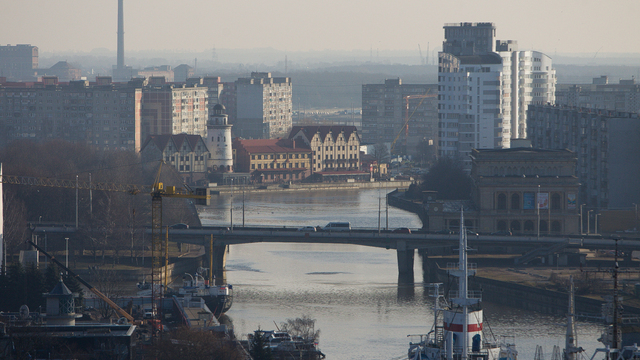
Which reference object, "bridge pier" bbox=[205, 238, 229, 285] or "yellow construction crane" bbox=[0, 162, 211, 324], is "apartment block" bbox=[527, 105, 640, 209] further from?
"bridge pier" bbox=[205, 238, 229, 285]

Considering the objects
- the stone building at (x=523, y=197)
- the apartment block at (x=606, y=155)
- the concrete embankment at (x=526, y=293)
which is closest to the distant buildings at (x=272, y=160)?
the apartment block at (x=606, y=155)

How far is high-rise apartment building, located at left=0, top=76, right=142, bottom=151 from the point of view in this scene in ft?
297

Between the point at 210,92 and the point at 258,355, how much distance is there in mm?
96547

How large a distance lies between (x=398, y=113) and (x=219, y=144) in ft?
126

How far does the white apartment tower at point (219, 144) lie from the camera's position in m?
78.4

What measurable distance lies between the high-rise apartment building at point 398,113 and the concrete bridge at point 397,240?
63741mm

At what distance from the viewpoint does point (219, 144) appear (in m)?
78.5

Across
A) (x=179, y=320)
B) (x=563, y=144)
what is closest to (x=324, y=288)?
(x=179, y=320)

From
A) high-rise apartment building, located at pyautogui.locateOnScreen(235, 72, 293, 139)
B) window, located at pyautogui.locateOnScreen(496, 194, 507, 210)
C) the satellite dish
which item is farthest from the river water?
high-rise apartment building, located at pyautogui.locateOnScreen(235, 72, 293, 139)

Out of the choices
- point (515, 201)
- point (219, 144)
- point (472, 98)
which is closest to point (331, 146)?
point (219, 144)

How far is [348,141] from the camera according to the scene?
8462 cm

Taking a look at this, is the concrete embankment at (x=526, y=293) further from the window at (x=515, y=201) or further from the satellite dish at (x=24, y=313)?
the satellite dish at (x=24, y=313)

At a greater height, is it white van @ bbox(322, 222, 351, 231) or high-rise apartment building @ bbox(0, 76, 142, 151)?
high-rise apartment building @ bbox(0, 76, 142, 151)

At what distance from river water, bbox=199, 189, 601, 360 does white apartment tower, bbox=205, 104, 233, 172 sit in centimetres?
2202
